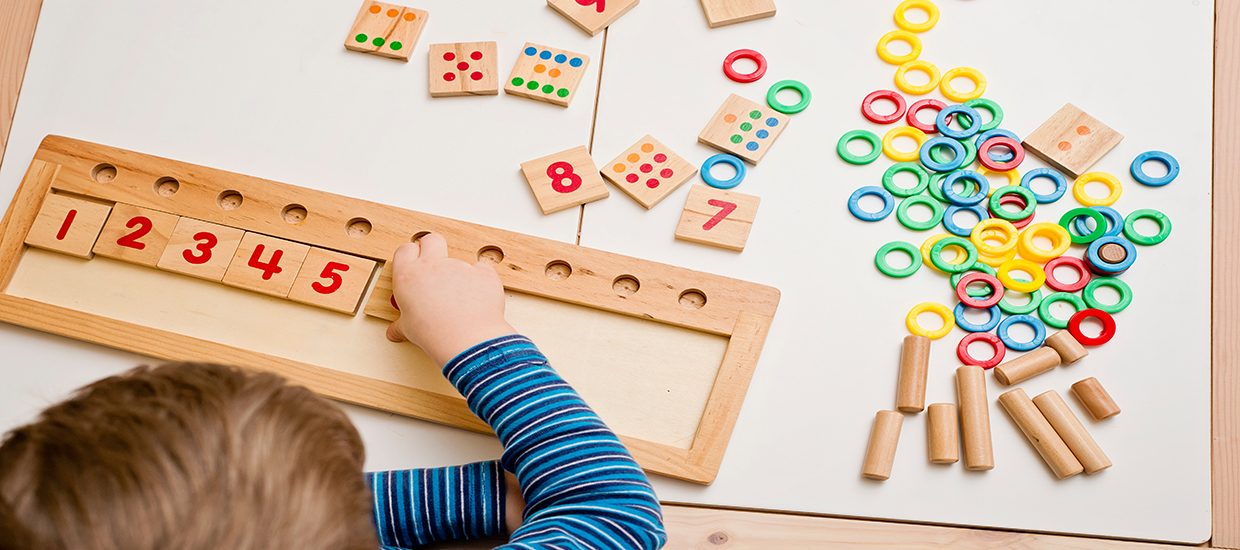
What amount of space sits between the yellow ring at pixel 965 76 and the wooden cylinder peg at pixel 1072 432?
1.21 feet

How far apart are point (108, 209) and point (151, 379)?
0.54 meters

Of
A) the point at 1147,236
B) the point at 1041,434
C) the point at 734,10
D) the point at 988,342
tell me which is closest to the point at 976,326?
the point at 988,342

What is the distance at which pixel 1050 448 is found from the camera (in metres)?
0.81

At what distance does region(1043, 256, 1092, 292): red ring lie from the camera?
2.92ft

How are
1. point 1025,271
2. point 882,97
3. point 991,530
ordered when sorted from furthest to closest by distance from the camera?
point 882,97
point 1025,271
point 991,530

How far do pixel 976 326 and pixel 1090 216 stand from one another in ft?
0.65

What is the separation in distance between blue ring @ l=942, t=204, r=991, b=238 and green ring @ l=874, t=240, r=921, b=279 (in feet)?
0.15

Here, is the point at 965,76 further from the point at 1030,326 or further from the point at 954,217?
the point at 1030,326

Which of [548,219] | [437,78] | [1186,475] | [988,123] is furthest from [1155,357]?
[437,78]

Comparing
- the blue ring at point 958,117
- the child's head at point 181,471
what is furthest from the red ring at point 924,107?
the child's head at point 181,471

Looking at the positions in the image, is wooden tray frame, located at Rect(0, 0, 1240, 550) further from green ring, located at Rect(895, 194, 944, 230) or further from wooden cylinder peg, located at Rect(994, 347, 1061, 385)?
green ring, located at Rect(895, 194, 944, 230)

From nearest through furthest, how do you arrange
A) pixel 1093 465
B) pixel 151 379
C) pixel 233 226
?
pixel 151 379
pixel 1093 465
pixel 233 226

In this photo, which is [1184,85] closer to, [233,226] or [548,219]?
[548,219]

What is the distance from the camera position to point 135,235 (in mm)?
903
